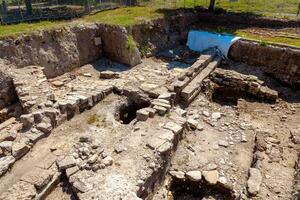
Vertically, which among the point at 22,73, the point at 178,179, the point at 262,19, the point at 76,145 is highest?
the point at 262,19

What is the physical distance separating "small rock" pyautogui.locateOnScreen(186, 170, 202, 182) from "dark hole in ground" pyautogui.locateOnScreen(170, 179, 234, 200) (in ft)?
0.41

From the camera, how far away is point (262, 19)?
13875 millimetres

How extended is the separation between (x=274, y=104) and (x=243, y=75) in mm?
1574

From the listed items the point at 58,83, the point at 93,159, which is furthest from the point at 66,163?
the point at 58,83

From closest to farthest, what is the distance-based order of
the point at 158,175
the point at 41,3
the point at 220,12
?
the point at 158,175 → the point at 41,3 → the point at 220,12

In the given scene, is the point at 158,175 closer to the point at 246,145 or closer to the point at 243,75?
the point at 246,145

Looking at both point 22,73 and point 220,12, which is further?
point 220,12

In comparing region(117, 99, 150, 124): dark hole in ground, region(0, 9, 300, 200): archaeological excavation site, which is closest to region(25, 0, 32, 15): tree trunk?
region(0, 9, 300, 200): archaeological excavation site

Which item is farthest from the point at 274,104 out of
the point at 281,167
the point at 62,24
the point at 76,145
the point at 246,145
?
the point at 62,24

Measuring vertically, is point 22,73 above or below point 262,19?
below

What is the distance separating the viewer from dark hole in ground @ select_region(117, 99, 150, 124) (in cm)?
887

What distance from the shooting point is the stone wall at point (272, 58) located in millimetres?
10500

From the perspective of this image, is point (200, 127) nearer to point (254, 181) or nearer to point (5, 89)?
point (254, 181)

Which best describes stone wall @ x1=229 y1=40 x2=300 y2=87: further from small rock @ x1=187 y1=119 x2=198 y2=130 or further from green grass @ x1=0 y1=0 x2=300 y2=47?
small rock @ x1=187 y1=119 x2=198 y2=130
